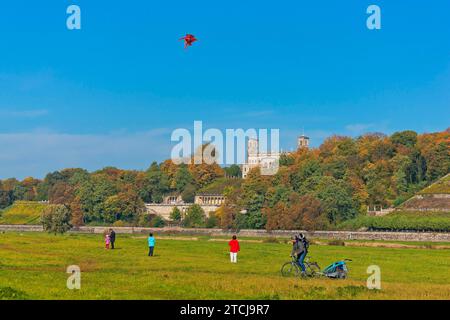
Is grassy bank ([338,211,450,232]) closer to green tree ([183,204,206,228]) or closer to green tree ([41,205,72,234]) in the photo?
green tree ([183,204,206,228])

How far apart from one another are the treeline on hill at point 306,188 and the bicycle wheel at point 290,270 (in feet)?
255

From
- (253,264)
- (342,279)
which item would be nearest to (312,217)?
(253,264)

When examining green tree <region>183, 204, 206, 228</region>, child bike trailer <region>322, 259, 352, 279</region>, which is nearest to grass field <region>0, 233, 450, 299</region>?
child bike trailer <region>322, 259, 352, 279</region>

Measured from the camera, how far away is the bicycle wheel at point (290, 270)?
2930cm

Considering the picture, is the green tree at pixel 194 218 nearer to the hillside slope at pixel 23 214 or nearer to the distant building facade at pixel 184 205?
the distant building facade at pixel 184 205

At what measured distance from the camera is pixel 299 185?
5364 inches

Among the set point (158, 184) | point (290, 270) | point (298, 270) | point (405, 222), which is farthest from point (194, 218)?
point (298, 270)

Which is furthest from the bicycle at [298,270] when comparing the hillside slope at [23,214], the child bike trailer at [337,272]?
the hillside slope at [23,214]

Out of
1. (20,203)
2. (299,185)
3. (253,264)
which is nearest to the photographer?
(253,264)

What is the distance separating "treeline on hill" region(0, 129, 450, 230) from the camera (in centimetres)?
11556

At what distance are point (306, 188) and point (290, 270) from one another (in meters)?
100

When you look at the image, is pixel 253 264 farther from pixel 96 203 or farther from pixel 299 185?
pixel 96 203

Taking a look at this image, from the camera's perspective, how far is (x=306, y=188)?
12912cm
